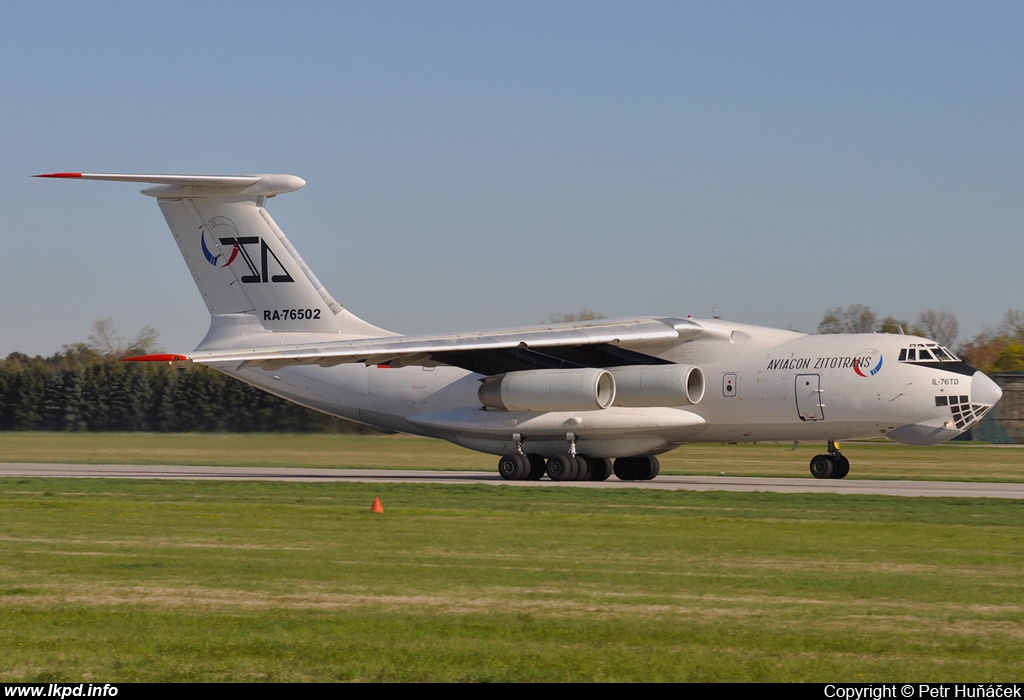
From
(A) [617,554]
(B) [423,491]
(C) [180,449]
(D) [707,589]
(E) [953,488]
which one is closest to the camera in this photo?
(D) [707,589]

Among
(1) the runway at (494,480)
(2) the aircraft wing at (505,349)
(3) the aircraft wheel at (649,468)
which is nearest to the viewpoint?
(1) the runway at (494,480)

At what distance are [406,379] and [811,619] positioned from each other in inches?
741

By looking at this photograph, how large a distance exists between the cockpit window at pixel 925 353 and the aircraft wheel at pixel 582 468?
6186 millimetres

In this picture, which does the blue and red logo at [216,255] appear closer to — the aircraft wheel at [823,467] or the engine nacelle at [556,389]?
the engine nacelle at [556,389]

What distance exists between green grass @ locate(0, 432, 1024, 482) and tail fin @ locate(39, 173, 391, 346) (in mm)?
2708

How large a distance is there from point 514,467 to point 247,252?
7443 millimetres

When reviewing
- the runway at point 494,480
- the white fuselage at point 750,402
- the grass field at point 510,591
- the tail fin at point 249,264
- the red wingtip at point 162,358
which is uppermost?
the tail fin at point 249,264

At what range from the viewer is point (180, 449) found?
28641mm

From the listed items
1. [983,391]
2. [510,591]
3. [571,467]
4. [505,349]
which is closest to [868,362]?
[983,391]

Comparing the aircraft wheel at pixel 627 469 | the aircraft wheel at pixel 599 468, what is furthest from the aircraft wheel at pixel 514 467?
the aircraft wheel at pixel 627 469

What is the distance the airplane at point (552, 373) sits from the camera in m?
22.7

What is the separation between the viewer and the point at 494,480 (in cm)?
2417

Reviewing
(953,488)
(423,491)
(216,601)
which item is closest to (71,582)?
(216,601)
